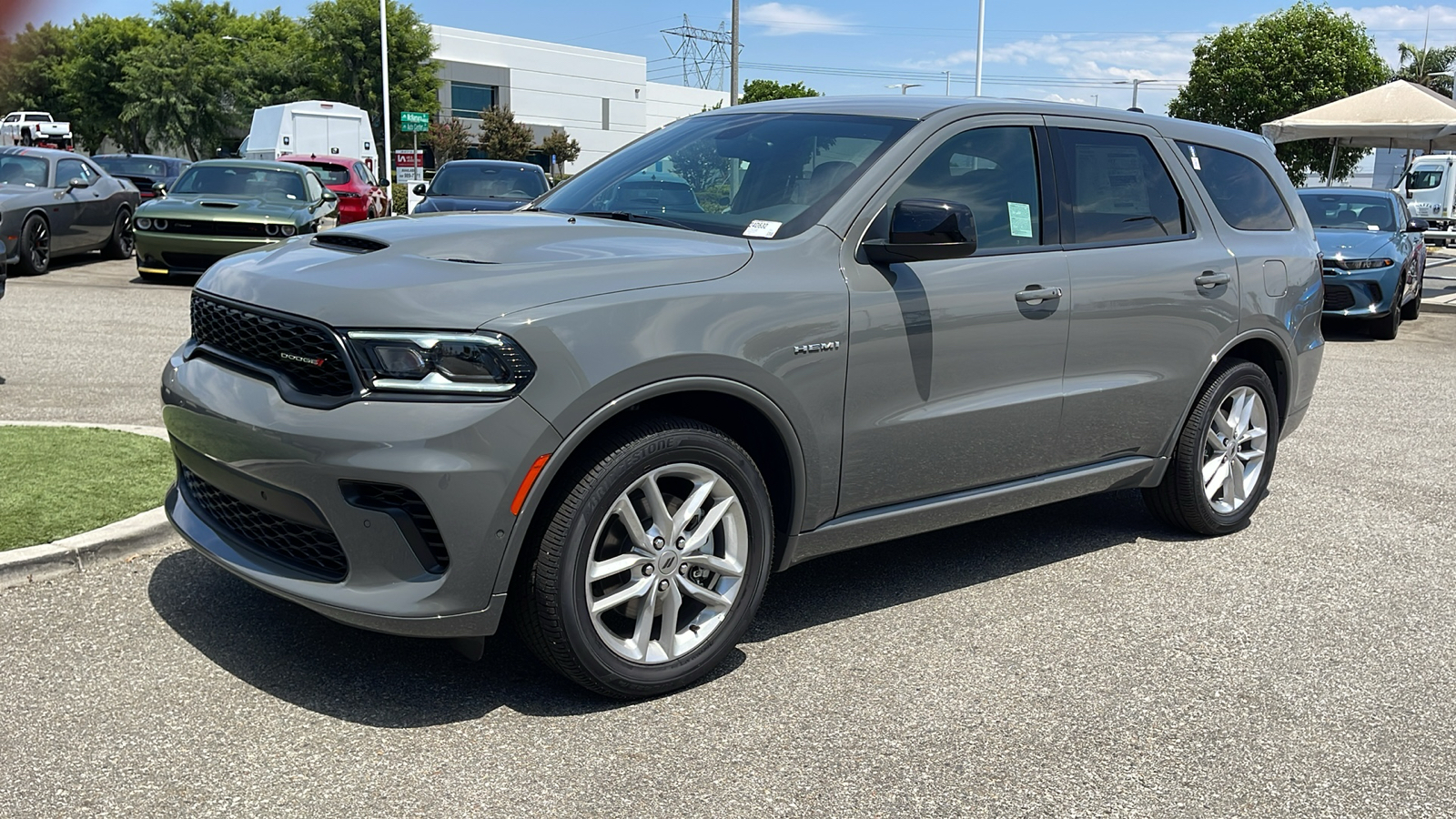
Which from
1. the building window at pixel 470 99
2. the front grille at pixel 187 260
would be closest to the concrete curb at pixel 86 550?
the front grille at pixel 187 260

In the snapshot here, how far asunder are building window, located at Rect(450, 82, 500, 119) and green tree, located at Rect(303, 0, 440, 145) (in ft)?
45.2

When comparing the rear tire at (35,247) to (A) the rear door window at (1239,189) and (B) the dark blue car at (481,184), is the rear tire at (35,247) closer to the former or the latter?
(B) the dark blue car at (481,184)

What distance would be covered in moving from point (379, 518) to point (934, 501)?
201cm

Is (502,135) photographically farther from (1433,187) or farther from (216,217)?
(216,217)

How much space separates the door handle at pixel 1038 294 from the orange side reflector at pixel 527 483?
200 cm

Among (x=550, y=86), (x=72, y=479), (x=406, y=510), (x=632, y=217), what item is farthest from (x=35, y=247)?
(x=550, y=86)

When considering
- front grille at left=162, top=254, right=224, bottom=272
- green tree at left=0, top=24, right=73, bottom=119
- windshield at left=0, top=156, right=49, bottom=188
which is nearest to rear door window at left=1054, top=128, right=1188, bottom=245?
green tree at left=0, top=24, right=73, bottom=119

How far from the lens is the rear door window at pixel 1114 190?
4996 mm

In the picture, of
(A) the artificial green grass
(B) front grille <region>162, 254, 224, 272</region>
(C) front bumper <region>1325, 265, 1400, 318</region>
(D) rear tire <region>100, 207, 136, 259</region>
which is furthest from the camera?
(D) rear tire <region>100, 207, 136, 259</region>

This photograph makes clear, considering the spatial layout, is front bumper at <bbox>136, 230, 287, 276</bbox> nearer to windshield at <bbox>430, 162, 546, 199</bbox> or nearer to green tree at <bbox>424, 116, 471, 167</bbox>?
windshield at <bbox>430, 162, 546, 199</bbox>

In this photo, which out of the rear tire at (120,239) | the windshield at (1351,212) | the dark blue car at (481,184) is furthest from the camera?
the rear tire at (120,239)

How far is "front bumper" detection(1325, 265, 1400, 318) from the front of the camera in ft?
45.9

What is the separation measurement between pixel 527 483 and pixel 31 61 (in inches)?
101

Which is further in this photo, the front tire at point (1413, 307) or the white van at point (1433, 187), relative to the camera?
the white van at point (1433, 187)
